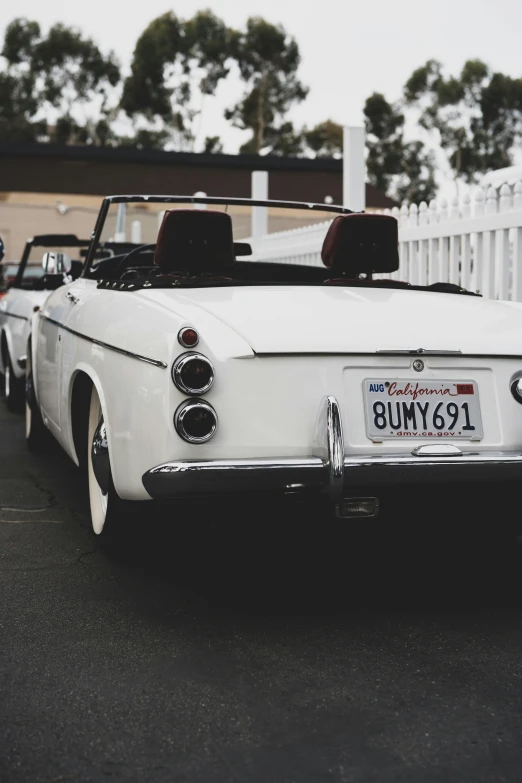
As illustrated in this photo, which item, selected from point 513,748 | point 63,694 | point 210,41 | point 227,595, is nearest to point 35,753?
point 63,694

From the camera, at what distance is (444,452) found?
3.37 m

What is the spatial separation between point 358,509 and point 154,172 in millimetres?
41605

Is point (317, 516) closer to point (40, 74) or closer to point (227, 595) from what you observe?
point (227, 595)

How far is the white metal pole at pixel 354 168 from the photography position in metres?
10.8

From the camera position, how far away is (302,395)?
3.36 m

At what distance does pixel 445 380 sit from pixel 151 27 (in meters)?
64.8

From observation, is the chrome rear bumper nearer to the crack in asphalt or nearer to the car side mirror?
the crack in asphalt

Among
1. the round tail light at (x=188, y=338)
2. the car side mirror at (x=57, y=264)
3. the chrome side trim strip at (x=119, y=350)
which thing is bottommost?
the chrome side trim strip at (x=119, y=350)

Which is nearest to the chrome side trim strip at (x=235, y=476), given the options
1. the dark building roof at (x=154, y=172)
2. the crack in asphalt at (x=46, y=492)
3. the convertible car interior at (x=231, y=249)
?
the convertible car interior at (x=231, y=249)

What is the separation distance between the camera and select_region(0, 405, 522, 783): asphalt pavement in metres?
2.46

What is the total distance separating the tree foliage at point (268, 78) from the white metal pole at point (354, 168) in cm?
5478

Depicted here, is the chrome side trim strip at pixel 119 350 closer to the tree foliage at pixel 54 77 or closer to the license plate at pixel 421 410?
the license plate at pixel 421 410

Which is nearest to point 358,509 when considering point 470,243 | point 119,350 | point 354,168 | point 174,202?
point 119,350

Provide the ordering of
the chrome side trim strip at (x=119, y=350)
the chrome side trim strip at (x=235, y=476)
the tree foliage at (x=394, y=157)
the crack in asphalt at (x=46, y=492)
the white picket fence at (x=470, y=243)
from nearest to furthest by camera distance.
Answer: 1. the chrome side trim strip at (x=235, y=476)
2. the chrome side trim strip at (x=119, y=350)
3. the crack in asphalt at (x=46, y=492)
4. the white picket fence at (x=470, y=243)
5. the tree foliage at (x=394, y=157)
